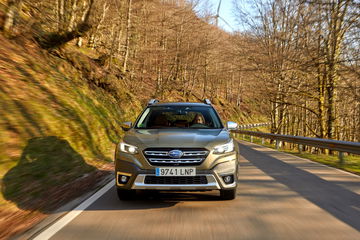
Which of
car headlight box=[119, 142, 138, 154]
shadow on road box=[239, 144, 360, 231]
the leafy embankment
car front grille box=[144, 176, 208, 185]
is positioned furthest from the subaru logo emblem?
shadow on road box=[239, 144, 360, 231]

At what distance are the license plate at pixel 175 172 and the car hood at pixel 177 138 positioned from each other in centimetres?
31

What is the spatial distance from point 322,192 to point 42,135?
6.06 m

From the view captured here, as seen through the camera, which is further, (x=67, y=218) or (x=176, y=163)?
(x=176, y=163)

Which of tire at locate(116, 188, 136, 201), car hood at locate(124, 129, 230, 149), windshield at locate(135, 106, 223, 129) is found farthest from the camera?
windshield at locate(135, 106, 223, 129)

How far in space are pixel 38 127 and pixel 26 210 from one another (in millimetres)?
3719

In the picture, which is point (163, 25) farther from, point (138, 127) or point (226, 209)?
point (226, 209)

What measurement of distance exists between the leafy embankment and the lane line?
0.39 m

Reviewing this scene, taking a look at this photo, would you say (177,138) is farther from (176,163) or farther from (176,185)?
(176,185)

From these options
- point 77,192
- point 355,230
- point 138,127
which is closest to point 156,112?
point 138,127

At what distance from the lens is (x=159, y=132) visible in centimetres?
530

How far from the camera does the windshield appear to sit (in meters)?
6.13

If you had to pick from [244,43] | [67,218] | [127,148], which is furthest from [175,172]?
[244,43]

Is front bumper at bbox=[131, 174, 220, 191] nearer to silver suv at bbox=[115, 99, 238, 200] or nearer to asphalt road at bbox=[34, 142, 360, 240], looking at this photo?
silver suv at bbox=[115, 99, 238, 200]

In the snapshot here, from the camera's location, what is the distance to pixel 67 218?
417 centimetres
